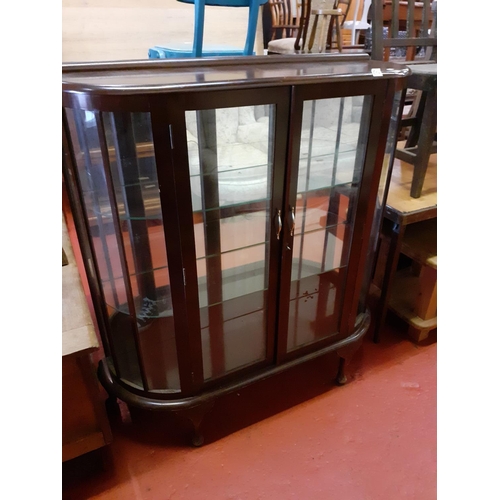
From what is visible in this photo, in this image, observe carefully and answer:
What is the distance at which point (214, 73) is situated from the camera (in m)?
0.95

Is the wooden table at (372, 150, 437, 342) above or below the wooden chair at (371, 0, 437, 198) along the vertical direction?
below

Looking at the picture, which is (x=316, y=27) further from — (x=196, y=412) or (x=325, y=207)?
(x=196, y=412)

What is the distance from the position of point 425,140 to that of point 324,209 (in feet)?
1.42

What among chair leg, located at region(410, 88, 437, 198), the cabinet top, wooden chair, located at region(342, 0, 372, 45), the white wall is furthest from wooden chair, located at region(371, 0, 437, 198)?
wooden chair, located at region(342, 0, 372, 45)

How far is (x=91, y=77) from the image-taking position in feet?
2.92

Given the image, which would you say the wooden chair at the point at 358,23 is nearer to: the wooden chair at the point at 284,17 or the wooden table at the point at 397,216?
the wooden chair at the point at 284,17

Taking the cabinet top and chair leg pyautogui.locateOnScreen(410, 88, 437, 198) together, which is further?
chair leg pyautogui.locateOnScreen(410, 88, 437, 198)

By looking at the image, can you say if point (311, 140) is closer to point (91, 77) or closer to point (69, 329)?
point (91, 77)

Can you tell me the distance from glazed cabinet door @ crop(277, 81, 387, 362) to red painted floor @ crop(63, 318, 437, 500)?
24 cm

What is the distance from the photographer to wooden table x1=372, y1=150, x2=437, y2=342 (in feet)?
4.66

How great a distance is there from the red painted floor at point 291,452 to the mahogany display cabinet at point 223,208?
0.35 ft

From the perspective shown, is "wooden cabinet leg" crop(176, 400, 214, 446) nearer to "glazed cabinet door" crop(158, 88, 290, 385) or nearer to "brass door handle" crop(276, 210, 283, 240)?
"glazed cabinet door" crop(158, 88, 290, 385)

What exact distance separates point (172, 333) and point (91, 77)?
701 millimetres

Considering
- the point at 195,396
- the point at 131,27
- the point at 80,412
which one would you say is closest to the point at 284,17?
the point at 131,27
